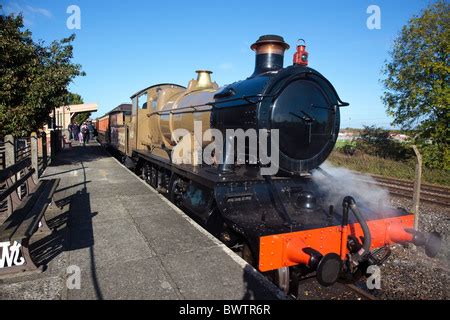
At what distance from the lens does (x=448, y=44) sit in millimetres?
13344

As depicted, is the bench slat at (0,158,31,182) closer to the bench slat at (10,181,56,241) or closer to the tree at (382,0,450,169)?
the bench slat at (10,181,56,241)

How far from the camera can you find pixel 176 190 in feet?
20.4

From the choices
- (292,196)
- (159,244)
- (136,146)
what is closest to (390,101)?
(136,146)

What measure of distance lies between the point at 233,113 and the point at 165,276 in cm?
230

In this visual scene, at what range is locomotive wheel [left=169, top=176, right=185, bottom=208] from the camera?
5.98 metres

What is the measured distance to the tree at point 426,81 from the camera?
13.5 metres

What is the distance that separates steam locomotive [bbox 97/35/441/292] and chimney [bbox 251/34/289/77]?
0.02 meters

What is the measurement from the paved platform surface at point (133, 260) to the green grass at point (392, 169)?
1086 centimetres

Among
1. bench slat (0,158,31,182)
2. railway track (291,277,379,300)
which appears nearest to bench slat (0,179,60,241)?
bench slat (0,158,31,182)

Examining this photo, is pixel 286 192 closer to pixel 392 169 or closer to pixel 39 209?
pixel 39 209

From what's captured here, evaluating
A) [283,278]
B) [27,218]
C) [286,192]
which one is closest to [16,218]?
[27,218]

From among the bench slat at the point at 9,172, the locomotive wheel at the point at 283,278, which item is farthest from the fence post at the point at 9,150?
the locomotive wheel at the point at 283,278

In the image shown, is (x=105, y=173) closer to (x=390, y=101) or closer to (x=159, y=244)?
(x=159, y=244)

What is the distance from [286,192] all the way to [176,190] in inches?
105
